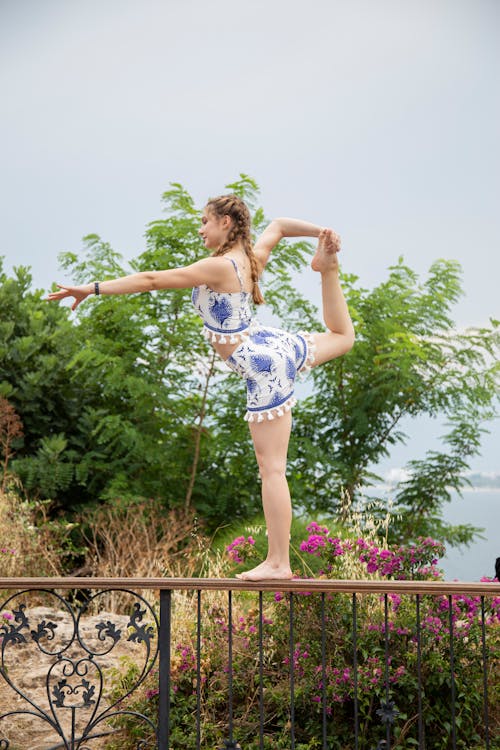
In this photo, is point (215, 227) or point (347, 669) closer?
point (215, 227)

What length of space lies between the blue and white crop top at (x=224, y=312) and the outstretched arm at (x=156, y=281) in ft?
0.19

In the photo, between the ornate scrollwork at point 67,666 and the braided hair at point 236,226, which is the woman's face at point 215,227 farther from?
the ornate scrollwork at point 67,666

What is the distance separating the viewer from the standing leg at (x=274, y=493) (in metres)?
2.49

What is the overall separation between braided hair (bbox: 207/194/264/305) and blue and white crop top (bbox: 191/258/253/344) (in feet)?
0.28

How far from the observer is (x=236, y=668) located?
151 inches

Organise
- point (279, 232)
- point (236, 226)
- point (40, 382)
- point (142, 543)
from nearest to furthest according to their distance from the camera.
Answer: point (236, 226), point (279, 232), point (142, 543), point (40, 382)

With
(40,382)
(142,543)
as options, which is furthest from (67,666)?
(40,382)

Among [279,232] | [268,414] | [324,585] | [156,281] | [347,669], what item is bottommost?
[347,669]

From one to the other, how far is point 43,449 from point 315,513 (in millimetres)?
Answer: 2697

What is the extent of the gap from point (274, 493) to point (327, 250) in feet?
2.68

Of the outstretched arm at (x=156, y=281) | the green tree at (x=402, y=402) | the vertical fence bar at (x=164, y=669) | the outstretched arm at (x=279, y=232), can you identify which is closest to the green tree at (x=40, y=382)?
the green tree at (x=402, y=402)

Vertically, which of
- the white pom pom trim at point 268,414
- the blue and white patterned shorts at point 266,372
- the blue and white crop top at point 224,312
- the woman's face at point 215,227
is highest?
the woman's face at point 215,227

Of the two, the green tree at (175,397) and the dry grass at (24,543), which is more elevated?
the green tree at (175,397)

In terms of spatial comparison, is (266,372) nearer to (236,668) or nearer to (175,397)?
(236,668)
